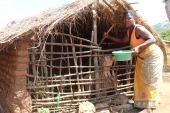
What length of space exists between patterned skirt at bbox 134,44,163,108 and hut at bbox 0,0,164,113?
1.10m

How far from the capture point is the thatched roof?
13.4 feet

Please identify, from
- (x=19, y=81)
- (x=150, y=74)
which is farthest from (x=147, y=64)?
(x=19, y=81)

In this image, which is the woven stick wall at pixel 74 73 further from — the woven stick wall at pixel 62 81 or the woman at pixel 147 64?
the woman at pixel 147 64

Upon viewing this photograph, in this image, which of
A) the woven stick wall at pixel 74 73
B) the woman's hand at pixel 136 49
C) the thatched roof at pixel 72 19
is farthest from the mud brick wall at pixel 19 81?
the woman's hand at pixel 136 49

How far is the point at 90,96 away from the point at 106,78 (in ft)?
1.96

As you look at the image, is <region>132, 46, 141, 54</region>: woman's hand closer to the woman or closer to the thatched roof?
the woman

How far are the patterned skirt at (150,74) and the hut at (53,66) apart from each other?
3.61ft

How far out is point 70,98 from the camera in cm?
491

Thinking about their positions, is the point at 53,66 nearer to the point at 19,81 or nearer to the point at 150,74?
the point at 19,81

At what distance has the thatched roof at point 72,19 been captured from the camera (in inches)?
161

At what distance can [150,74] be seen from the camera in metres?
4.30

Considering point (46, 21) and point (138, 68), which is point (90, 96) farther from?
point (46, 21)

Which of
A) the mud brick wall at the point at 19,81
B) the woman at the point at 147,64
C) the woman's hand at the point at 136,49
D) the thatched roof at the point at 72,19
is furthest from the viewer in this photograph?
the mud brick wall at the point at 19,81

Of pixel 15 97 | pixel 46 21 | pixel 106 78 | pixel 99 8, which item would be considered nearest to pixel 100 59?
pixel 106 78
